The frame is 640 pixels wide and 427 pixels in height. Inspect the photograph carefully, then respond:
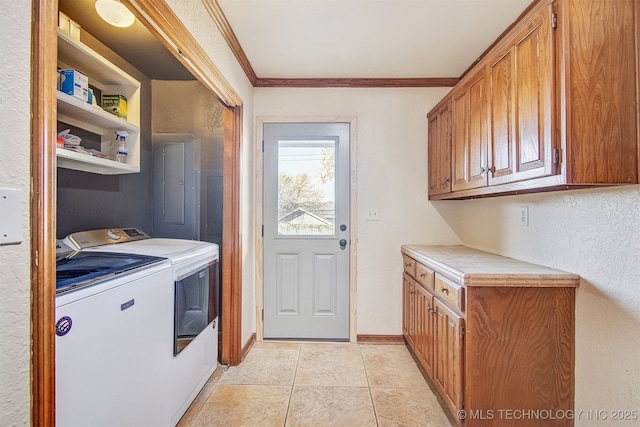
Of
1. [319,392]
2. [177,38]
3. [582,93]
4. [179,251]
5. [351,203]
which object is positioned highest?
[177,38]

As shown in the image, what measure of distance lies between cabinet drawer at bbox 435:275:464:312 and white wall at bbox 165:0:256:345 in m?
1.51

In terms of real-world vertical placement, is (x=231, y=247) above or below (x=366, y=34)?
below

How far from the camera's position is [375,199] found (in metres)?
2.91

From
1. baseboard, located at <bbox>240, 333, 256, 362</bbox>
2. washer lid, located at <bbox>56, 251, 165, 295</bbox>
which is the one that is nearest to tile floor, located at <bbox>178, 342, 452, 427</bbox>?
baseboard, located at <bbox>240, 333, 256, 362</bbox>

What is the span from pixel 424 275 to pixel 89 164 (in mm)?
2336

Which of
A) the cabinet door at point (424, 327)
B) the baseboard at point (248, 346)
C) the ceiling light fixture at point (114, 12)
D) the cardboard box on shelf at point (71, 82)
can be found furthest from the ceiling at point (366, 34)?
the baseboard at point (248, 346)

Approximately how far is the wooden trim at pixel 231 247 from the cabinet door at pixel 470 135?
1.63 meters

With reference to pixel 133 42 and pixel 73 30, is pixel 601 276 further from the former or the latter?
pixel 133 42

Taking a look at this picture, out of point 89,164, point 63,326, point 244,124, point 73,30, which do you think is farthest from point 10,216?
point 244,124

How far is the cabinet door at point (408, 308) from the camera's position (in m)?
2.57

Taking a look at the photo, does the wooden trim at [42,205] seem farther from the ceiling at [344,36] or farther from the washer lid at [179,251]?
the ceiling at [344,36]

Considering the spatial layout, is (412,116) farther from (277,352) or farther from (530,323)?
(277,352)

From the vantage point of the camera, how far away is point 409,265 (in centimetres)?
268

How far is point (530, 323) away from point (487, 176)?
2.72 ft
